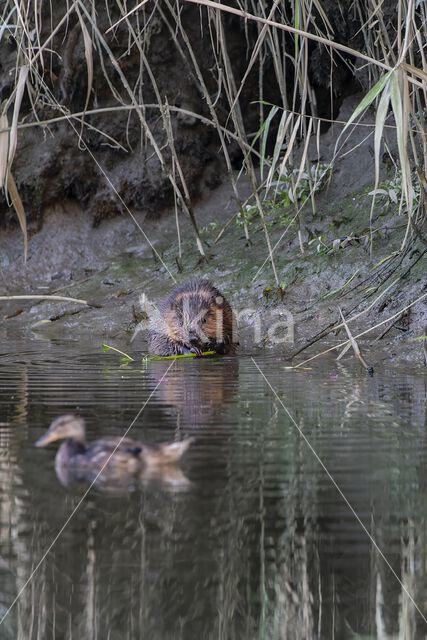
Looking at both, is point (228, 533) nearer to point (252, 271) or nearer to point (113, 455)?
point (113, 455)

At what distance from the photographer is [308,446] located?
3.41 meters

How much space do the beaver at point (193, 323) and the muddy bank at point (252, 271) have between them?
20cm

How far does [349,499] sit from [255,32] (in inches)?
321

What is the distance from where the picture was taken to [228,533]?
2.49 meters

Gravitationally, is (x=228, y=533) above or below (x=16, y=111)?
below

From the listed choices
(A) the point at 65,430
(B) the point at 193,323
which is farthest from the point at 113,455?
(B) the point at 193,323

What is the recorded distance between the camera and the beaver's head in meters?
7.67

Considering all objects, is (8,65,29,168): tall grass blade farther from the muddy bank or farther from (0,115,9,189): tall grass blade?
the muddy bank

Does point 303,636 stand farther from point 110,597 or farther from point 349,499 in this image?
point 349,499

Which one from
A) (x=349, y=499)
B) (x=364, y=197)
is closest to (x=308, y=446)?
(x=349, y=499)

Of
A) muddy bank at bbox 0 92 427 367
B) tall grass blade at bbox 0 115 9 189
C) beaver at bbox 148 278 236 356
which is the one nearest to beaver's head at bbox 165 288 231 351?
beaver at bbox 148 278 236 356

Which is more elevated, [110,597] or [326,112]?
[326,112]

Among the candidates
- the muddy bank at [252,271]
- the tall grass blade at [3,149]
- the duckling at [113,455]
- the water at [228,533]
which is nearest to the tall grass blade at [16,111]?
the tall grass blade at [3,149]

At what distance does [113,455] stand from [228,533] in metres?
0.71
